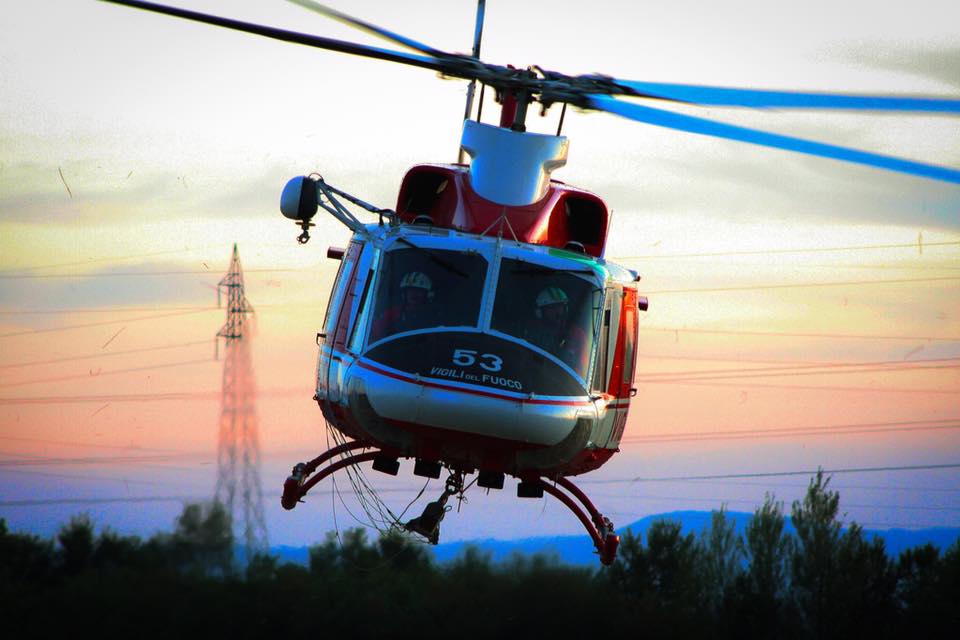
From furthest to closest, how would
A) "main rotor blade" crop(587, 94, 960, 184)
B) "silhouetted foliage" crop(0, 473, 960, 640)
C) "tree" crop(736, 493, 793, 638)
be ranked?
"tree" crop(736, 493, 793, 638), "silhouetted foliage" crop(0, 473, 960, 640), "main rotor blade" crop(587, 94, 960, 184)

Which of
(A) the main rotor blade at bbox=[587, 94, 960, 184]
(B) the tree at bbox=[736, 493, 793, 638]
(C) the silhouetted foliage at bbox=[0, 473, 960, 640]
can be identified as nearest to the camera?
(A) the main rotor blade at bbox=[587, 94, 960, 184]

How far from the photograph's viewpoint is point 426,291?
17562mm

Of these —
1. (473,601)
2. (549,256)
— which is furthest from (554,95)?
(473,601)

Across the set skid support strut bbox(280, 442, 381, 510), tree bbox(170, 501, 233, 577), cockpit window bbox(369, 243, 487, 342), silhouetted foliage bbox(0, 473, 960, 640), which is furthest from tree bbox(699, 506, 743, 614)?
cockpit window bbox(369, 243, 487, 342)

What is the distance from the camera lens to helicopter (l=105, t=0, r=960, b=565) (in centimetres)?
1694

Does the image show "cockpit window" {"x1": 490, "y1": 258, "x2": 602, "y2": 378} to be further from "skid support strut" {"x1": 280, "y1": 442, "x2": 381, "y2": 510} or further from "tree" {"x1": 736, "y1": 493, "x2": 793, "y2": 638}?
"tree" {"x1": 736, "y1": 493, "x2": 793, "y2": 638}

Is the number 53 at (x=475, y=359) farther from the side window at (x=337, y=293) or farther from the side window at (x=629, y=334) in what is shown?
the side window at (x=629, y=334)

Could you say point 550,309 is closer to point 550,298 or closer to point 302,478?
point 550,298

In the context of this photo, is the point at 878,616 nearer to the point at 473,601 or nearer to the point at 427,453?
the point at 473,601

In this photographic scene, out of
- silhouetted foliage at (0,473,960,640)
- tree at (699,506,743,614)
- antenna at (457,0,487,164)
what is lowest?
silhouetted foliage at (0,473,960,640)

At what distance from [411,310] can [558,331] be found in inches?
64.5

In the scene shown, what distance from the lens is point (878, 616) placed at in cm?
4303

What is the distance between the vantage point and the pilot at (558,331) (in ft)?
57.5

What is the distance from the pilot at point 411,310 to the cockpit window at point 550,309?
28.8 inches
